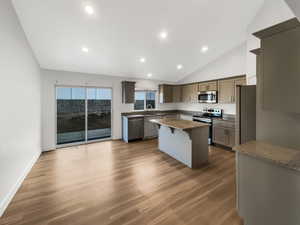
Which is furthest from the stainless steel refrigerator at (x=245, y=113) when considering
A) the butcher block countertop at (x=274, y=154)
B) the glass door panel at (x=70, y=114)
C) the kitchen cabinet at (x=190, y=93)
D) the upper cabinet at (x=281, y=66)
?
the glass door panel at (x=70, y=114)

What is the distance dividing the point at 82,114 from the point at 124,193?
11.4 ft

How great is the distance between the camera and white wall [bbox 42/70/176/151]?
4.25 m

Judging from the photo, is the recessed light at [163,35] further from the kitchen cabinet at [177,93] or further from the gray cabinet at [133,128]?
the kitchen cabinet at [177,93]

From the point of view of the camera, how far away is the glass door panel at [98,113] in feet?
16.6

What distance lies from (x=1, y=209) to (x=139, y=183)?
194 centimetres

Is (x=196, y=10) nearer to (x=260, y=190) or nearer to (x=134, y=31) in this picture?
(x=134, y=31)

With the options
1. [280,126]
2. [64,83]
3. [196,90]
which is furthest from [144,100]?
[280,126]

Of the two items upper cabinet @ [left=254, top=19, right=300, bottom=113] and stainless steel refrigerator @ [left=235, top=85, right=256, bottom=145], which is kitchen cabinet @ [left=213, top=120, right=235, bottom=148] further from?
upper cabinet @ [left=254, top=19, right=300, bottom=113]

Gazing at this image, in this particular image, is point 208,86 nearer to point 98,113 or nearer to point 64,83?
point 98,113

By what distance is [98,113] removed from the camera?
207 inches

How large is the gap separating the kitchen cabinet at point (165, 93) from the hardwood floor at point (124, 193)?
317 cm

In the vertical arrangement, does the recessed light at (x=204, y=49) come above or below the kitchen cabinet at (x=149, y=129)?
above

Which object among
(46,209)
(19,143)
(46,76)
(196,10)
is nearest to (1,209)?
(46,209)

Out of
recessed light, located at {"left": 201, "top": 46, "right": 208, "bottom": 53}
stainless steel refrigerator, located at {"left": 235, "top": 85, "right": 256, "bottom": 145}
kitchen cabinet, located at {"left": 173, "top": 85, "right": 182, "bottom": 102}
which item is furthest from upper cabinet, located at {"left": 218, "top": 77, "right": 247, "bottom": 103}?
stainless steel refrigerator, located at {"left": 235, "top": 85, "right": 256, "bottom": 145}
